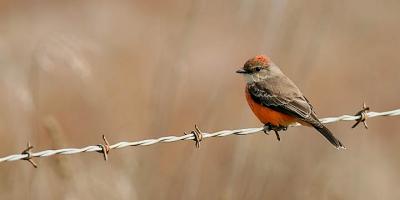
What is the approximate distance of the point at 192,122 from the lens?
40.7 ft

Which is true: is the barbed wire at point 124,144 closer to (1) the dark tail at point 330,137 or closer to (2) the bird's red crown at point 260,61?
(1) the dark tail at point 330,137

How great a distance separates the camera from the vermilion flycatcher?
6.53 meters

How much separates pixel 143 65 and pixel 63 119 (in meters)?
3.52

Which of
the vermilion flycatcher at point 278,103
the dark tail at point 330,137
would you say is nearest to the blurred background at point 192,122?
the vermilion flycatcher at point 278,103

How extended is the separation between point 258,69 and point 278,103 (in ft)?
2.13

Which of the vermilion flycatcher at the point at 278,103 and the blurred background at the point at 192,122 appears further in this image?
the vermilion flycatcher at the point at 278,103

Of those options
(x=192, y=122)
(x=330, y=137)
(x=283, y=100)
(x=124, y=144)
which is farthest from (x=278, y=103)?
(x=192, y=122)

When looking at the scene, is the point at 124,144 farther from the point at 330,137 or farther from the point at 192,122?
the point at 192,122

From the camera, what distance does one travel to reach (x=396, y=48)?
12234 mm

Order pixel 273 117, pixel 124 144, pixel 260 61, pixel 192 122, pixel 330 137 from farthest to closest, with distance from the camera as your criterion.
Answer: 1. pixel 192 122
2. pixel 260 61
3. pixel 273 117
4. pixel 330 137
5. pixel 124 144

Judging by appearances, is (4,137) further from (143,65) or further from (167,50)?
(143,65)

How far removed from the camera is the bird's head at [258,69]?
7.23m

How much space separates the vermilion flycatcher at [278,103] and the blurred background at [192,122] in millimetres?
187

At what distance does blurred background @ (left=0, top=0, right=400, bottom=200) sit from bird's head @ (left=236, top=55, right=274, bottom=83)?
0.23 m
